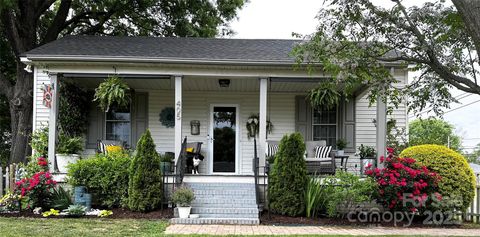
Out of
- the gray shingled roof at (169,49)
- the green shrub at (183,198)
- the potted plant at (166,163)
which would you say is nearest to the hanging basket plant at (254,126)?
the gray shingled roof at (169,49)

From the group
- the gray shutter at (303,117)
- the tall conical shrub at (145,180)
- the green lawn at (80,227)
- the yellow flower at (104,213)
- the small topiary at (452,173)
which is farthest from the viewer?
the gray shutter at (303,117)

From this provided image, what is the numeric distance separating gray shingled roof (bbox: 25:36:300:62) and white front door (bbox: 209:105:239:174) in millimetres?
1829

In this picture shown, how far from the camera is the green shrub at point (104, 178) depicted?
9102 mm

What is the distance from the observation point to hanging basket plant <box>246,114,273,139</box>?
40.1 ft

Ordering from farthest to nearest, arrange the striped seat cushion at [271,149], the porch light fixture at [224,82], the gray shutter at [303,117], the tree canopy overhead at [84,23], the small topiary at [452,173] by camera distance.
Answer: the tree canopy overhead at [84,23], the gray shutter at [303,117], the striped seat cushion at [271,149], the porch light fixture at [224,82], the small topiary at [452,173]

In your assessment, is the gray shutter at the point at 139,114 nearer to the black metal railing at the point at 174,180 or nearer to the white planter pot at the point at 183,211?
the black metal railing at the point at 174,180

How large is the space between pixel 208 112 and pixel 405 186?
5827mm

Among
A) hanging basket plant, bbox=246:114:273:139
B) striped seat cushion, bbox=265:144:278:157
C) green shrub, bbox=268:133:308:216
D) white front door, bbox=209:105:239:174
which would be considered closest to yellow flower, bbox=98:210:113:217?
green shrub, bbox=268:133:308:216

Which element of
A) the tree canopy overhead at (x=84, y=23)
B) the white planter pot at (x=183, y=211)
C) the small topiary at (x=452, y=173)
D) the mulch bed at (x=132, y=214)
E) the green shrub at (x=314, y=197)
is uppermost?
the tree canopy overhead at (x=84, y=23)

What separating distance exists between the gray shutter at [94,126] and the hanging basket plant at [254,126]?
401 centimetres

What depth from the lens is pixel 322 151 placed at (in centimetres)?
1116

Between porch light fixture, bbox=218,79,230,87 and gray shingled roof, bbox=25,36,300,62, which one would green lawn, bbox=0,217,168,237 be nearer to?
gray shingled roof, bbox=25,36,300,62

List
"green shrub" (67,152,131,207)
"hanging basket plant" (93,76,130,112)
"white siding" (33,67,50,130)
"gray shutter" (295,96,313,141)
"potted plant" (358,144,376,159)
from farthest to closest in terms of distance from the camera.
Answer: "gray shutter" (295,96,313,141)
"potted plant" (358,144,376,159)
"white siding" (33,67,50,130)
"hanging basket plant" (93,76,130,112)
"green shrub" (67,152,131,207)

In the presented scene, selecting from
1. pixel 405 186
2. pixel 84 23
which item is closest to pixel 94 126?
pixel 405 186
